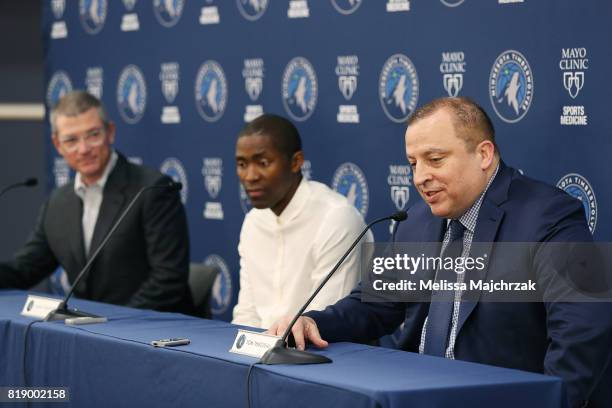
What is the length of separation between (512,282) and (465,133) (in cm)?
48

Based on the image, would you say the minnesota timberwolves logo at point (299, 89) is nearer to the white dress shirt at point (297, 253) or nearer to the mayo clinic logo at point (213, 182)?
the mayo clinic logo at point (213, 182)

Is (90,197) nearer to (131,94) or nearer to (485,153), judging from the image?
(131,94)

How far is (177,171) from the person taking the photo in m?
6.18

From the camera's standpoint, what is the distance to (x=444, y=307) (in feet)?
11.2

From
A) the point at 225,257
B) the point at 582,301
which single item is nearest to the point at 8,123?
the point at 225,257

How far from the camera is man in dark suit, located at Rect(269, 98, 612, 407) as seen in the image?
311 cm

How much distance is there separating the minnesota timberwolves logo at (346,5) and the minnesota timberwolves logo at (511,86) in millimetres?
894

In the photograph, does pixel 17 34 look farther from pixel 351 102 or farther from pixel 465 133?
pixel 465 133

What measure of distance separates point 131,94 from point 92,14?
2.08ft

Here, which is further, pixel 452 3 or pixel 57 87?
pixel 57 87

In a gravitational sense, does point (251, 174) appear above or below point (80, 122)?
below

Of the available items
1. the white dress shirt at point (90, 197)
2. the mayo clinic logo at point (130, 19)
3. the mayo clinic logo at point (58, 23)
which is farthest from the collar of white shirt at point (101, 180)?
the mayo clinic logo at point (58, 23)

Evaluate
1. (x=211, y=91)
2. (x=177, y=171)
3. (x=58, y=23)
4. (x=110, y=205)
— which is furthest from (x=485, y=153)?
(x=58, y=23)

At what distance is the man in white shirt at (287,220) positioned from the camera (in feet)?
14.5
